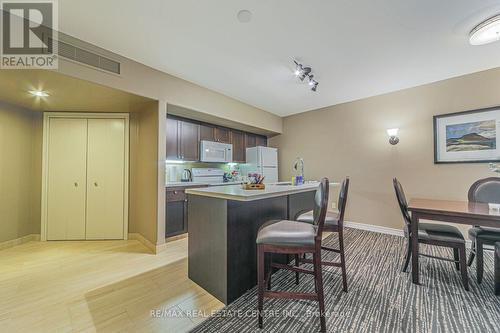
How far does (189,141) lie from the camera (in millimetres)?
3863

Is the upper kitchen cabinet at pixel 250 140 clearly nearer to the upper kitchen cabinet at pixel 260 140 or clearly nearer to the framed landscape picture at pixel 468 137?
the upper kitchen cabinet at pixel 260 140

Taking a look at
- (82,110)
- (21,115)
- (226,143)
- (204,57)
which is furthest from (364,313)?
(21,115)

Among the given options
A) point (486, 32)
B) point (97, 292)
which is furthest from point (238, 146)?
point (486, 32)

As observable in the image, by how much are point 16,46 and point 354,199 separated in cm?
518

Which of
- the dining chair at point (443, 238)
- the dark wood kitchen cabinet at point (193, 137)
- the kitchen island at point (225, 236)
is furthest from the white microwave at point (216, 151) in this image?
the dining chair at point (443, 238)

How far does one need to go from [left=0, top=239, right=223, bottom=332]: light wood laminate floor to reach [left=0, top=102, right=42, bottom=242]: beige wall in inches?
16.3

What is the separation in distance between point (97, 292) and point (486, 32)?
4.52 meters

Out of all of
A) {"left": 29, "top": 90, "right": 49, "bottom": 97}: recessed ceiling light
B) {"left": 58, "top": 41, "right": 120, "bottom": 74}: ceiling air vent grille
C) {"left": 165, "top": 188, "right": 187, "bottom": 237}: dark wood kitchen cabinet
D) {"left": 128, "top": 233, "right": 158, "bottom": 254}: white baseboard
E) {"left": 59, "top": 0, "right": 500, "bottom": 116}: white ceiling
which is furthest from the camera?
{"left": 165, "top": 188, "right": 187, "bottom": 237}: dark wood kitchen cabinet

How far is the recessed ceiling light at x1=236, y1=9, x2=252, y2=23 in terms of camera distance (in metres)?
1.85

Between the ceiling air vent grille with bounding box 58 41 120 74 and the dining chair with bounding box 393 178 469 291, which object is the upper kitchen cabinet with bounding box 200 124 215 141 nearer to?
the ceiling air vent grille with bounding box 58 41 120 74

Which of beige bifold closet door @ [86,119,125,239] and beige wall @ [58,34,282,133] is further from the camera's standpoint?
beige bifold closet door @ [86,119,125,239]

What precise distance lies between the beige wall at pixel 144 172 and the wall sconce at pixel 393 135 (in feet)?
12.9

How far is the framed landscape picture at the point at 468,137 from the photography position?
9.46ft

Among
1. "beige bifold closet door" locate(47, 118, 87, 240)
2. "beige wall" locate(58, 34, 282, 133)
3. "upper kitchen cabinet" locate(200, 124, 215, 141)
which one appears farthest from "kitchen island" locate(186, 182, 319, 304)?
"beige bifold closet door" locate(47, 118, 87, 240)
